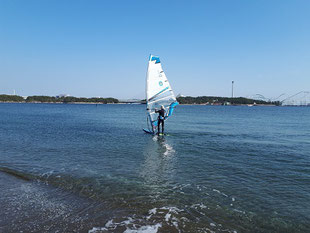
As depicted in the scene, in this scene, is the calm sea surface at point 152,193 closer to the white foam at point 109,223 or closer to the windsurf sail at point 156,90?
the white foam at point 109,223

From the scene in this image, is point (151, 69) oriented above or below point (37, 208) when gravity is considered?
above

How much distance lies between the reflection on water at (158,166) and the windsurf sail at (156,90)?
747 cm

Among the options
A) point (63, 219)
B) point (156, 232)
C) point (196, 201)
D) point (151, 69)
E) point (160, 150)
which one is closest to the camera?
point (156, 232)

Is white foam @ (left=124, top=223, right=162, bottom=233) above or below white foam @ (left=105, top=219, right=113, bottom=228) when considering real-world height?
below

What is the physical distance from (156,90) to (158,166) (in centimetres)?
1279

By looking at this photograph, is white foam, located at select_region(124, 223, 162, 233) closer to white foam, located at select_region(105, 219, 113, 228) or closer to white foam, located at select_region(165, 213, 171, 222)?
white foam, located at select_region(165, 213, 171, 222)

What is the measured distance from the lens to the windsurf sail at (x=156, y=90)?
23.8m

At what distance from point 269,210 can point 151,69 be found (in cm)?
1843

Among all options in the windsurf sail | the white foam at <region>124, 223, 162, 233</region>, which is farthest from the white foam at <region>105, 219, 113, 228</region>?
the windsurf sail

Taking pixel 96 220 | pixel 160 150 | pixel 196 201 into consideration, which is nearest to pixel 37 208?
pixel 96 220

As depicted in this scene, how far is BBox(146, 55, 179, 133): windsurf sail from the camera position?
2378 centimetres

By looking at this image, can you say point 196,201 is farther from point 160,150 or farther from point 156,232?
point 160,150

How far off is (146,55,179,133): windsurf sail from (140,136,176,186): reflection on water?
7.47m

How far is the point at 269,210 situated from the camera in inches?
302
